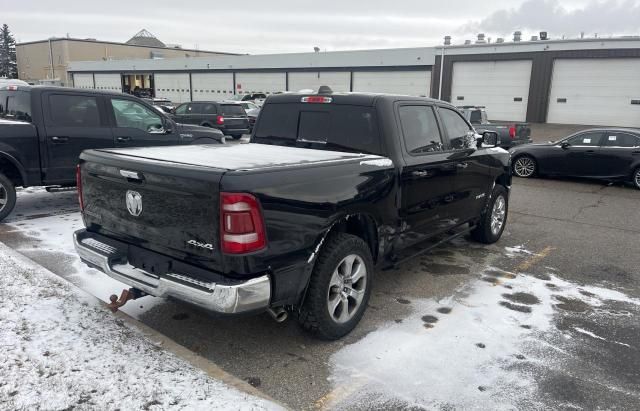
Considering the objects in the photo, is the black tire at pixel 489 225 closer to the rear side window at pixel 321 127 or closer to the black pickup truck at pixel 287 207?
the black pickup truck at pixel 287 207

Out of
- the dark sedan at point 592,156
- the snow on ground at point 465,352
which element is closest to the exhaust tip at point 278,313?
the snow on ground at point 465,352

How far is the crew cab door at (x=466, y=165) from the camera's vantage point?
5461mm

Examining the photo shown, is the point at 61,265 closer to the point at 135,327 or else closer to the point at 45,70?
the point at 135,327

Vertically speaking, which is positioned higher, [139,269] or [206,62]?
[206,62]

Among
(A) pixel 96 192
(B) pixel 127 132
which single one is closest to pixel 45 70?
(B) pixel 127 132

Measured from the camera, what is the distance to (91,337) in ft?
12.0

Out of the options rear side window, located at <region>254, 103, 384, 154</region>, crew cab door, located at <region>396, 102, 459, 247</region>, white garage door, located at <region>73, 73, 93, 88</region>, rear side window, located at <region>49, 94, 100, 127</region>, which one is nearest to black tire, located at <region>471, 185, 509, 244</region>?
Answer: crew cab door, located at <region>396, 102, 459, 247</region>

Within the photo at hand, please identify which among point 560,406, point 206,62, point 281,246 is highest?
point 206,62

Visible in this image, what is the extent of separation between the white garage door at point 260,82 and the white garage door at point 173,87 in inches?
313

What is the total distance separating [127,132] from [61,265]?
11.4 feet

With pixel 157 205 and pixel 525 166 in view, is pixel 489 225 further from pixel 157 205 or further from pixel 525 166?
pixel 525 166

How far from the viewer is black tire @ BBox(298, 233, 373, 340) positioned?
356cm

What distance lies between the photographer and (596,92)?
90.8ft

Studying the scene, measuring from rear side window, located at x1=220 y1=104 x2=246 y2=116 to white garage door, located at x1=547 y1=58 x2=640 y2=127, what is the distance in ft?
63.2
